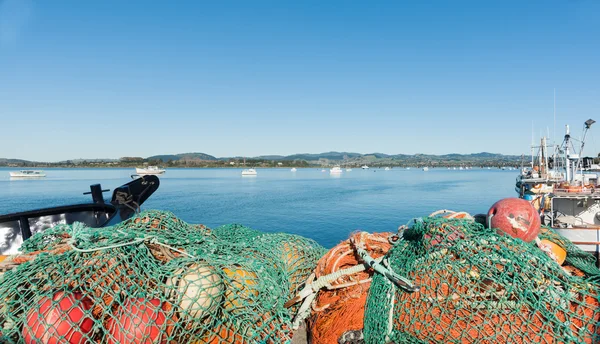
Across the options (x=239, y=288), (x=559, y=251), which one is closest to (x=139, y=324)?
(x=239, y=288)

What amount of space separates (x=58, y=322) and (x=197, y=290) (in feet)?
2.51

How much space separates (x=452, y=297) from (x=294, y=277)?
5.05 feet

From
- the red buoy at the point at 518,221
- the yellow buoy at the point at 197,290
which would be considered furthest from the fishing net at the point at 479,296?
the yellow buoy at the point at 197,290

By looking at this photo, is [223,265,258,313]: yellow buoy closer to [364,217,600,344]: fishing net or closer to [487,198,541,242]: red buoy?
[364,217,600,344]: fishing net

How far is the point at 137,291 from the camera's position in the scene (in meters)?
2.28

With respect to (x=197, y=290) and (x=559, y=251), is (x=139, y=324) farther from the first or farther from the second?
(x=559, y=251)

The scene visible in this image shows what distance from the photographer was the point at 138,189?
1084 cm

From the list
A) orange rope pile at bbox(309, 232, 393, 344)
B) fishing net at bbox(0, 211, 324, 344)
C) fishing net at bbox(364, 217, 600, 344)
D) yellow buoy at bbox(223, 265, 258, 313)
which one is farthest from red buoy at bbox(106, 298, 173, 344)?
fishing net at bbox(364, 217, 600, 344)

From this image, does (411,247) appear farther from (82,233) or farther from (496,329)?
(82,233)

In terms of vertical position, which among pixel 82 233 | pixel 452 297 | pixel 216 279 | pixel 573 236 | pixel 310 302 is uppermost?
pixel 82 233

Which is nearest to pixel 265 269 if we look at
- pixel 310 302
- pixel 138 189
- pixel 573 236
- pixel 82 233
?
pixel 310 302

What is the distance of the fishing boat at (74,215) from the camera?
5.66 m

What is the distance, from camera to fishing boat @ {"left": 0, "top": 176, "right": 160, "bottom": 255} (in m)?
5.66

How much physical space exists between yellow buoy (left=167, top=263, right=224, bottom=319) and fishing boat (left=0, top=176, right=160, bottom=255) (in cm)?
166
